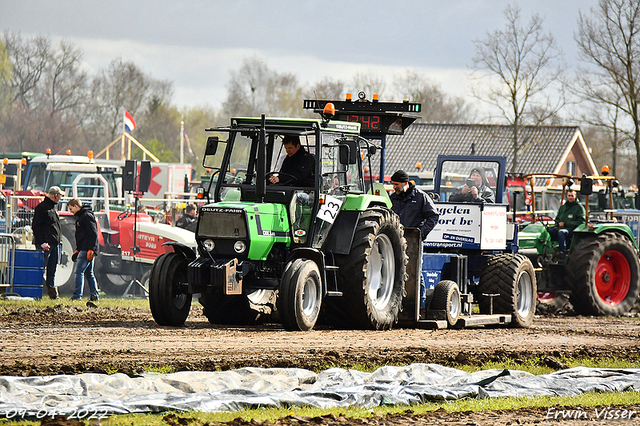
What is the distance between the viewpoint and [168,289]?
440 inches

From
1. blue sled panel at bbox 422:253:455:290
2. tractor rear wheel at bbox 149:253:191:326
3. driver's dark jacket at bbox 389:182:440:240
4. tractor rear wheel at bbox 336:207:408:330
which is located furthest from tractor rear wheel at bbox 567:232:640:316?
tractor rear wheel at bbox 149:253:191:326

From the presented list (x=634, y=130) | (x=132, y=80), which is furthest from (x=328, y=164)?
(x=132, y=80)

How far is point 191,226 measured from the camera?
21406mm

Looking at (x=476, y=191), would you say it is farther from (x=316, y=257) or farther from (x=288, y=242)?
(x=288, y=242)

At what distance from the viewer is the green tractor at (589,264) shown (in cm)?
1636

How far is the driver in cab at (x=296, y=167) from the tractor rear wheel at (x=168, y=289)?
1526 mm

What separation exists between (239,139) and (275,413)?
5770 millimetres

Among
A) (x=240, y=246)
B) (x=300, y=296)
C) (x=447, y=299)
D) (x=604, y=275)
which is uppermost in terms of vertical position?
(x=240, y=246)

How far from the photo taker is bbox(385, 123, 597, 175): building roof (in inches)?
2098

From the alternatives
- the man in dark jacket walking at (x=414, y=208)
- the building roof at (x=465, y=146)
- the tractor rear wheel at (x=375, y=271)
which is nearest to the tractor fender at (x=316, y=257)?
the tractor rear wheel at (x=375, y=271)

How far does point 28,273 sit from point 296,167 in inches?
282

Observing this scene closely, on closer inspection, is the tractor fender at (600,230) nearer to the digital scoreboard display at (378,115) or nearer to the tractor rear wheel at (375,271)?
the digital scoreboard display at (378,115)

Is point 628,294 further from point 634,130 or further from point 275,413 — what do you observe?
point 634,130

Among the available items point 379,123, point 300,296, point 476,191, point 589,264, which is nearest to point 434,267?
point 476,191
